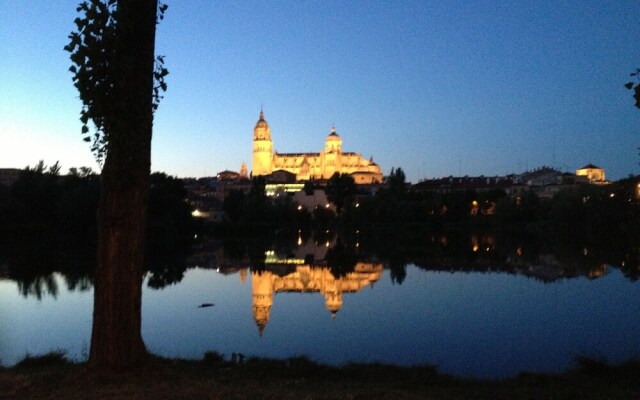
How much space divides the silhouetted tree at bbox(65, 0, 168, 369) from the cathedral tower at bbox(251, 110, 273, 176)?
140 meters

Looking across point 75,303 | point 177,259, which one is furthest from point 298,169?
point 75,303

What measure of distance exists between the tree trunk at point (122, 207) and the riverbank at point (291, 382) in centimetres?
36

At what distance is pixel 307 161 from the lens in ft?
490

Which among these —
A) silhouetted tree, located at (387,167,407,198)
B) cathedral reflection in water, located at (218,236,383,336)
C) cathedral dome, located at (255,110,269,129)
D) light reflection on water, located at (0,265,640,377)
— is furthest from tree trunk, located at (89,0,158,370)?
cathedral dome, located at (255,110,269,129)

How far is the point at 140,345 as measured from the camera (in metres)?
6.27

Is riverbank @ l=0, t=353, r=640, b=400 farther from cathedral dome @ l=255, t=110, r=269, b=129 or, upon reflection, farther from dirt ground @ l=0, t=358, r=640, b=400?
cathedral dome @ l=255, t=110, r=269, b=129

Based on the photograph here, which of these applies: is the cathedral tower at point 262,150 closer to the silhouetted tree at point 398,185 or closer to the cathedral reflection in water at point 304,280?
the silhouetted tree at point 398,185

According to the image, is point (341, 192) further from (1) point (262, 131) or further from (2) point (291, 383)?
(1) point (262, 131)

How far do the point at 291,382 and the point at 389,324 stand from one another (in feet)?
26.7

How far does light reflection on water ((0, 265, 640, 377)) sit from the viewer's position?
11.6 meters

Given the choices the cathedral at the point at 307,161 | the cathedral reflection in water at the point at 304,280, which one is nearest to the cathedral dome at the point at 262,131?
the cathedral at the point at 307,161

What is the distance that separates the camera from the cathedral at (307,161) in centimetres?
14750

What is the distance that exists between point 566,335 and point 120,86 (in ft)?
35.0

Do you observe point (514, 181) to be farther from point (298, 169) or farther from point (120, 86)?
point (120, 86)
